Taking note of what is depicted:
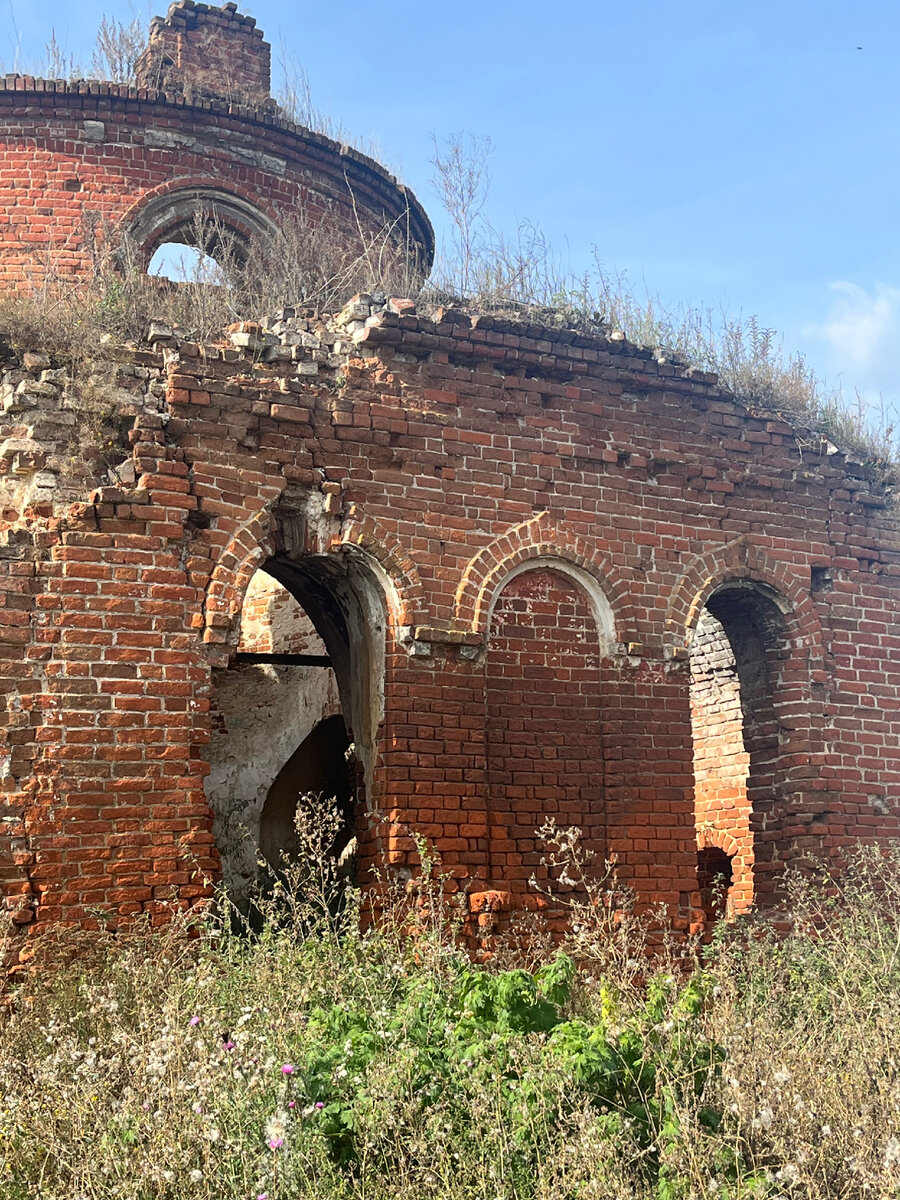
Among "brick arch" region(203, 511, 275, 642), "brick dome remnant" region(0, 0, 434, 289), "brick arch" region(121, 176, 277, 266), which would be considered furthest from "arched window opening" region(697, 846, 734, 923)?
"brick arch" region(121, 176, 277, 266)

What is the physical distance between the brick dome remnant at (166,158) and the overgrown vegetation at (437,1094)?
7.27 metres

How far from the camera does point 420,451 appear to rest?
7.69 meters

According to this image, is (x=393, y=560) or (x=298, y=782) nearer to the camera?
(x=393, y=560)

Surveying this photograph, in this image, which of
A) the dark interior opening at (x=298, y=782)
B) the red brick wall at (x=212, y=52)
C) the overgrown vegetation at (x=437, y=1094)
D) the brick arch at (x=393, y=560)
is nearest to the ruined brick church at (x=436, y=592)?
the brick arch at (x=393, y=560)

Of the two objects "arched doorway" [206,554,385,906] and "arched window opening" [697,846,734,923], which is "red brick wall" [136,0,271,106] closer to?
"arched doorway" [206,554,385,906]

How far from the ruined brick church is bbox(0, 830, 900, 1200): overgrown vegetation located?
1.64 metres

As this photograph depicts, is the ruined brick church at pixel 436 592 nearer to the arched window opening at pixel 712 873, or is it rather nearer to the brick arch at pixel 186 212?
the arched window opening at pixel 712 873

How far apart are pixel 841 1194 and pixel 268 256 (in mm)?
9554

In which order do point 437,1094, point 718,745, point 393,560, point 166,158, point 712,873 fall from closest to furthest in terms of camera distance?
point 437,1094 < point 393,560 < point 712,873 < point 718,745 < point 166,158

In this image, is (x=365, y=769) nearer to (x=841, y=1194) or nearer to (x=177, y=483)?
(x=177, y=483)

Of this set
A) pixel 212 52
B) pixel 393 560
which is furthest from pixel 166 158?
pixel 393 560

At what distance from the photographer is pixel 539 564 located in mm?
8031

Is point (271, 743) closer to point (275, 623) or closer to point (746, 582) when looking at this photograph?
point (275, 623)

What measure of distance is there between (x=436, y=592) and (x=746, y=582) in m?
2.69
